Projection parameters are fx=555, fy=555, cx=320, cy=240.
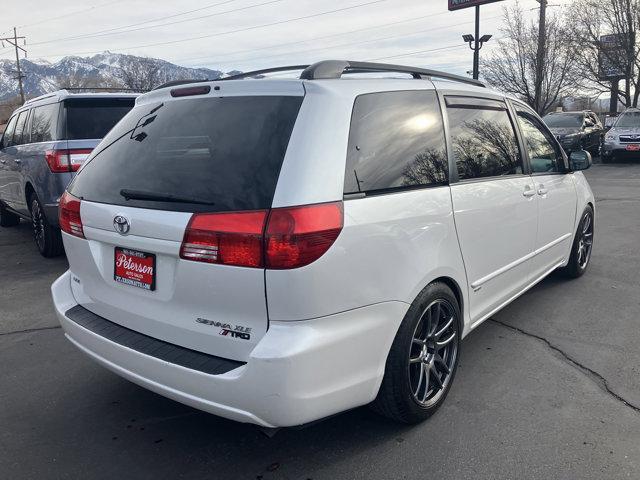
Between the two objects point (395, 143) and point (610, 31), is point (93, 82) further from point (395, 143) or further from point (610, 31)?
point (395, 143)

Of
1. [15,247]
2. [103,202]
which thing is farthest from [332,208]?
[15,247]

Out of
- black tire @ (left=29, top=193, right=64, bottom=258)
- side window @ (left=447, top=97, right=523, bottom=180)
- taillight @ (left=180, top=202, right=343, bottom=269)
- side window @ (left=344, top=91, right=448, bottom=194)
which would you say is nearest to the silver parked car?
side window @ (left=447, top=97, right=523, bottom=180)

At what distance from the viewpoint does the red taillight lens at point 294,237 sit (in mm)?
2201

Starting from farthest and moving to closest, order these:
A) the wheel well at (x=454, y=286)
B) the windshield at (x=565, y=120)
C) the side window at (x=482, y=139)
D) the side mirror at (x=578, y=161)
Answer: the windshield at (x=565, y=120)
the side mirror at (x=578, y=161)
the side window at (x=482, y=139)
the wheel well at (x=454, y=286)

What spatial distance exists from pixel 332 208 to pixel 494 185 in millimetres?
1609

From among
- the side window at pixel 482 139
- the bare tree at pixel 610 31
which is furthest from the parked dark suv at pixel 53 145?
the bare tree at pixel 610 31

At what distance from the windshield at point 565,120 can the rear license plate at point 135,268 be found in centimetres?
1934

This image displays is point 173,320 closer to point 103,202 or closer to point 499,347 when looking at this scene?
point 103,202

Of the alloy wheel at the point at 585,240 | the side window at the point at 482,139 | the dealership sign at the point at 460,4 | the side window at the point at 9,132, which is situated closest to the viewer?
the side window at the point at 482,139

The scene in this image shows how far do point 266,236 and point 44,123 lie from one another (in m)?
5.58

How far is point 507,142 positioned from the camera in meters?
3.93

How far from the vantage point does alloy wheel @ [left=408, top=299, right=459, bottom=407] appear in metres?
2.90

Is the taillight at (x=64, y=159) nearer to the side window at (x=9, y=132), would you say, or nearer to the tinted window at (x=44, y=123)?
the tinted window at (x=44, y=123)

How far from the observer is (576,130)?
62.2 ft
